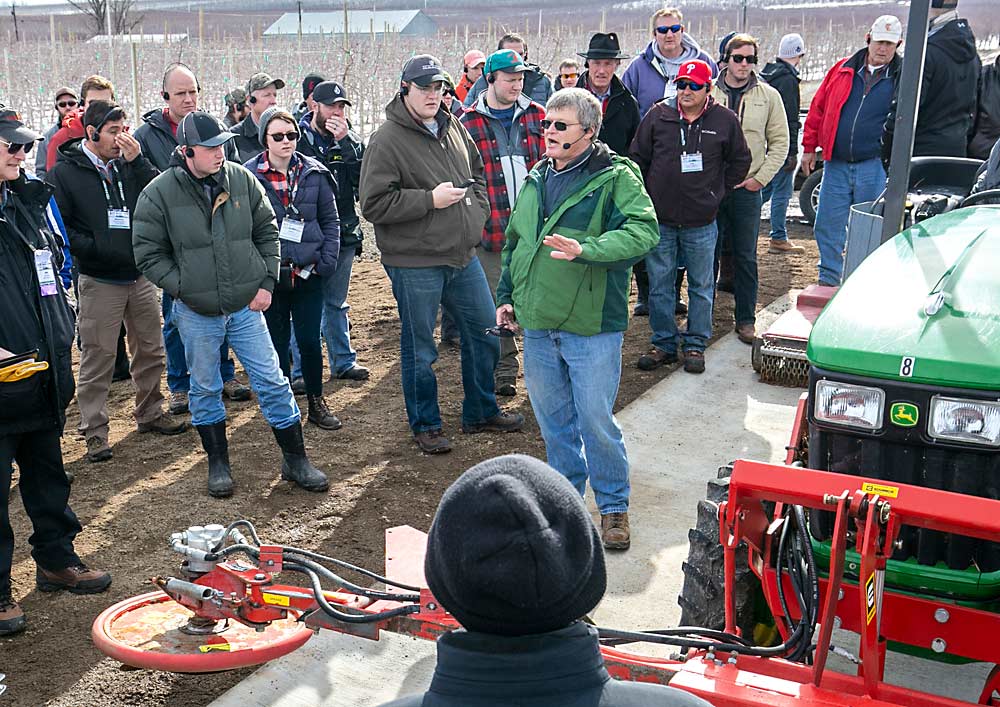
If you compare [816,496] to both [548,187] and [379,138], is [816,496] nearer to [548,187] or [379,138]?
[548,187]

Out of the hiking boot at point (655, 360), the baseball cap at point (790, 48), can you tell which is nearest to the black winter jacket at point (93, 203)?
the hiking boot at point (655, 360)

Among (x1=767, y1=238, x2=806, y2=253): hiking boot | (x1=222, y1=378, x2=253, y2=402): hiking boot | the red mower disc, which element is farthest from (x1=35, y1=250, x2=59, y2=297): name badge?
(x1=767, y1=238, x2=806, y2=253): hiking boot

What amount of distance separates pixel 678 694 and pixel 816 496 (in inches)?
59.8

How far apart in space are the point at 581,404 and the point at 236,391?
290 centimetres

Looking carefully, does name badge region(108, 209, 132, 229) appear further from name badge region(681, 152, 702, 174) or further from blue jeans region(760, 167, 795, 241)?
blue jeans region(760, 167, 795, 241)

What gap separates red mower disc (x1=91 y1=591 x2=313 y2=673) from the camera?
340 centimetres

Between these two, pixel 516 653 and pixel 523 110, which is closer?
pixel 516 653

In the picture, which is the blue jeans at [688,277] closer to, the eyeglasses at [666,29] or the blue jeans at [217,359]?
the eyeglasses at [666,29]

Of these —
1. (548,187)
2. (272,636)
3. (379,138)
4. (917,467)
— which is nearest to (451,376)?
(379,138)

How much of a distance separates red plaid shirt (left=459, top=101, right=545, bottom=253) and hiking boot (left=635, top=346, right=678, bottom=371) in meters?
1.35

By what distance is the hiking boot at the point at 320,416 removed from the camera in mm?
6398

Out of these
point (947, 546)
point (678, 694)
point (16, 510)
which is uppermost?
point (678, 694)

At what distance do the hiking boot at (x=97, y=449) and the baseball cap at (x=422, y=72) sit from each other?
254 centimetres

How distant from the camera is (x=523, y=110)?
22.1 ft
